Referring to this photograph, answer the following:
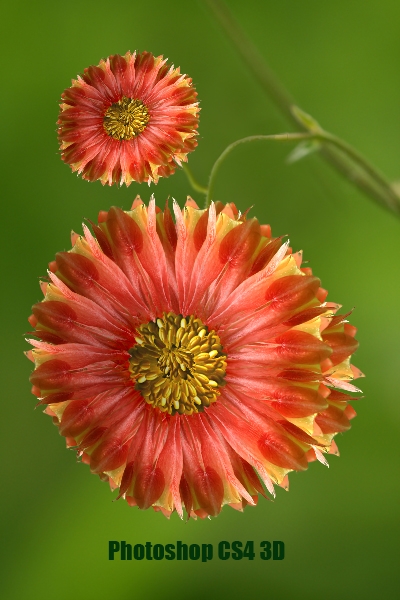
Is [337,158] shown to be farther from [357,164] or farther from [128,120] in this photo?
[128,120]

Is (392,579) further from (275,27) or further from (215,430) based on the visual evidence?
(275,27)

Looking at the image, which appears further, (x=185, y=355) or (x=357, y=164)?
(x=357, y=164)

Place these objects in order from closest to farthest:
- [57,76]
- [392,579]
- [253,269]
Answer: [253,269]
[57,76]
[392,579]

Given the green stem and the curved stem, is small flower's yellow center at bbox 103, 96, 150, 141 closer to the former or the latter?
the curved stem

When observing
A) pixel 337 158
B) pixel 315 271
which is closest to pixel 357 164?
pixel 337 158

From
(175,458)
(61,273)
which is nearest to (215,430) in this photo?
(175,458)
